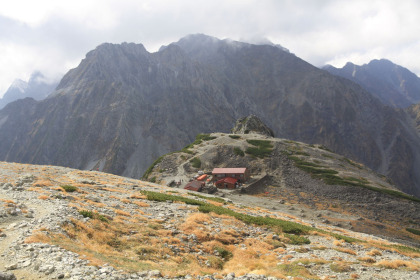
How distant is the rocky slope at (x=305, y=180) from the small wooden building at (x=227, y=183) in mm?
3634

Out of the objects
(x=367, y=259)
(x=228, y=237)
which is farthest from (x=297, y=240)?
(x=228, y=237)

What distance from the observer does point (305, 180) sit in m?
90.2

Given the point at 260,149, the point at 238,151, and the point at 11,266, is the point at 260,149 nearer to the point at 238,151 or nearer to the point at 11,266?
the point at 238,151

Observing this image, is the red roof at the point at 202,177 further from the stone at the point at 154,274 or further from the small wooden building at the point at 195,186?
the stone at the point at 154,274

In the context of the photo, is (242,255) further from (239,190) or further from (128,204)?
(239,190)

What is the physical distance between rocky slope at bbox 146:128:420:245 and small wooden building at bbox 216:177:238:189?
3.63 meters

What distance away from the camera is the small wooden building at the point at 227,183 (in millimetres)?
84562

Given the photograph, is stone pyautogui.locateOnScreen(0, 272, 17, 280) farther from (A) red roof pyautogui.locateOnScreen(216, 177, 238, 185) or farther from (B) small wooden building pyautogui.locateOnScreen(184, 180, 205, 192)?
(A) red roof pyautogui.locateOnScreen(216, 177, 238, 185)

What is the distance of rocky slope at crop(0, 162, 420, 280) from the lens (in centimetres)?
1267

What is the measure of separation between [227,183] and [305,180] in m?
27.7

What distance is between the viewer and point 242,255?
19.5 m

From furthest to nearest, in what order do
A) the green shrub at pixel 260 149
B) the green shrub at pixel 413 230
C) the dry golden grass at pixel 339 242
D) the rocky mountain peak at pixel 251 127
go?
1. the rocky mountain peak at pixel 251 127
2. the green shrub at pixel 260 149
3. the green shrub at pixel 413 230
4. the dry golden grass at pixel 339 242

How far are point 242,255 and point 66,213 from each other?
13641 mm

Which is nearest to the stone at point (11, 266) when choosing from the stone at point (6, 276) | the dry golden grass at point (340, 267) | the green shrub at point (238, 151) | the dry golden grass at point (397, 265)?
the stone at point (6, 276)
